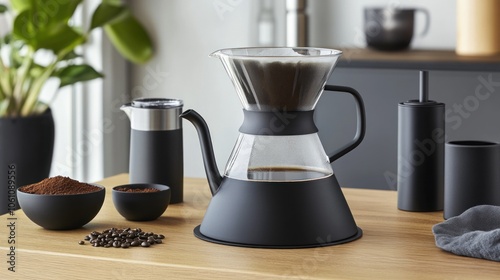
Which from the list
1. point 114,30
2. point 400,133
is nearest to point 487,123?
point 400,133

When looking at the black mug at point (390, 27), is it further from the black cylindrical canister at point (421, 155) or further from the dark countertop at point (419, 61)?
the black cylindrical canister at point (421, 155)

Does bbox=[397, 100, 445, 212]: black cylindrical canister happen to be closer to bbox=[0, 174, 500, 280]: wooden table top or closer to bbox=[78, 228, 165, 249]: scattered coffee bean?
bbox=[0, 174, 500, 280]: wooden table top

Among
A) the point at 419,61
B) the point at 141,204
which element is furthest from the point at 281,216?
the point at 419,61

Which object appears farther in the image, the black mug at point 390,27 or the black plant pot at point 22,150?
the black mug at point 390,27

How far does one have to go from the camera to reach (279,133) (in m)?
1.34

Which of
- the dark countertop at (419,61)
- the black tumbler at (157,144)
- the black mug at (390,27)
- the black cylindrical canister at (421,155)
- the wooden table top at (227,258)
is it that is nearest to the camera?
the wooden table top at (227,258)

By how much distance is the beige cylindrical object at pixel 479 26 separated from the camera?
2.84m

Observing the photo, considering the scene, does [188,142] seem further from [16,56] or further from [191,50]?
[16,56]

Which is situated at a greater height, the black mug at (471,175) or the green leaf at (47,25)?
the green leaf at (47,25)

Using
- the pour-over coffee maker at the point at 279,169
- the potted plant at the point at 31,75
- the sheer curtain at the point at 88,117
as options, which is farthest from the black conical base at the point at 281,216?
the sheer curtain at the point at 88,117

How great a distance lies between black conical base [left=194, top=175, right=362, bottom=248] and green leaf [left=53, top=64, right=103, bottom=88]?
1837mm

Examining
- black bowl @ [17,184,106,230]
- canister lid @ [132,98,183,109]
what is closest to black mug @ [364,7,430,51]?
canister lid @ [132,98,183,109]

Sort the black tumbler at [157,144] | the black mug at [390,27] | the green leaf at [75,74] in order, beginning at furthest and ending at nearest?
the green leaf at [75,74]
the black mug at [390,27]
the black tumbler at [157,144]

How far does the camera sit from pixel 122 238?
53.7 inches
